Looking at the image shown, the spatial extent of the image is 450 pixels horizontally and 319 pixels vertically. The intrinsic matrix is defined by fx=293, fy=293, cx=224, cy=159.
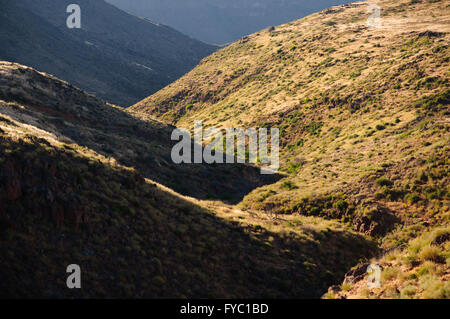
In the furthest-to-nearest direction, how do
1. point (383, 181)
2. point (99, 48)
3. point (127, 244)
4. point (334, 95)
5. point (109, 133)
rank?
point (99, 48) → point (334, 95) → point (109, 133) → point (383, 181) → point (127, 244)

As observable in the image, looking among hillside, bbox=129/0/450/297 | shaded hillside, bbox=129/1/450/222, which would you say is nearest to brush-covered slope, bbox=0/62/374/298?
hillside, bbox=129/0/450/297

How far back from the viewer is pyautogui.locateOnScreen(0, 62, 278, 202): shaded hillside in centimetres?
2612

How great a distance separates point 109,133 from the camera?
32.9 m

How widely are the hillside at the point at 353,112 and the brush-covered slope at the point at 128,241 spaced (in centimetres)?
321

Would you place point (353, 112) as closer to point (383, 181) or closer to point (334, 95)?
point (334, 95)

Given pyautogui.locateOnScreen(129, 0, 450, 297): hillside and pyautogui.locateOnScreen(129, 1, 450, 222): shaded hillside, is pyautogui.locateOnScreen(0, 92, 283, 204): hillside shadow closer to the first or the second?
pyautogui.locateOnScreen(129, 0, 450, 297): hillside

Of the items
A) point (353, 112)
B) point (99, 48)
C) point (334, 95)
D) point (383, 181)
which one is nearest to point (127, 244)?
point (383, 181)

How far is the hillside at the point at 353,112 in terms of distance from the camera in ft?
63.9

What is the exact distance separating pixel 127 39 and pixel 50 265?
6503 inches

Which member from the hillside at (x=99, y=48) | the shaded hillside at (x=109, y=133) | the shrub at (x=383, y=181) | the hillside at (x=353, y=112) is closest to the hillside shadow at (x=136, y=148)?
the shaded hillside at (x=109, y=133)

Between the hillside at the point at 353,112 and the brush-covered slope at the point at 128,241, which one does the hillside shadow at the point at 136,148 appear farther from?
the brush-covered slope at the point at 128,241

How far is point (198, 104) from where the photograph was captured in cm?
6294

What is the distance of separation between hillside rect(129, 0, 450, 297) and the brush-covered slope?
321cm

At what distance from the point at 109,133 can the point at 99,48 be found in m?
119
